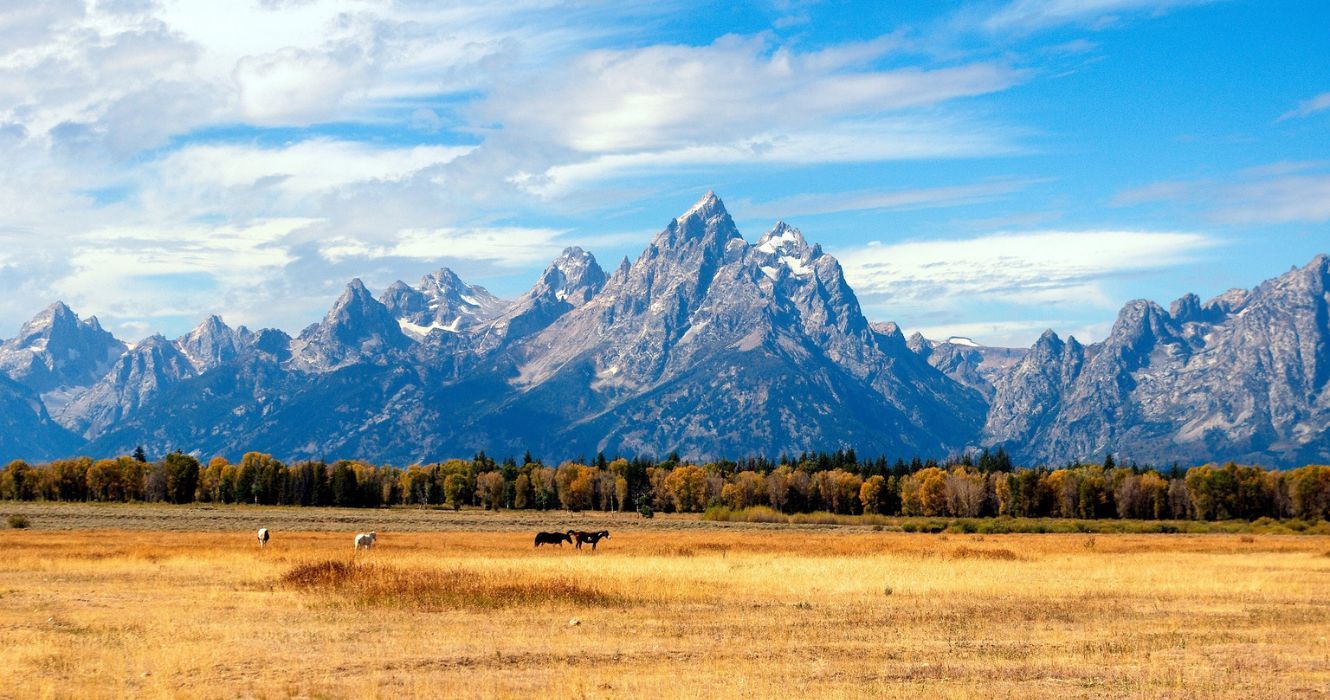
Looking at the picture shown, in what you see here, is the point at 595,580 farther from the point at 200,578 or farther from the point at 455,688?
the point at 455,688

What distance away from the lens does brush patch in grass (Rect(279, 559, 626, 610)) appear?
37.4m

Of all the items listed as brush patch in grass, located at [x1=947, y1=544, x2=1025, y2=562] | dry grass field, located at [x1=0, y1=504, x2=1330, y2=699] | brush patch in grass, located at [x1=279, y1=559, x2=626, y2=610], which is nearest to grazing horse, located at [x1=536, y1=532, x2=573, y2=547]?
dry grass field, located at [x1=0, y1=504, x2=1330, y2=699]

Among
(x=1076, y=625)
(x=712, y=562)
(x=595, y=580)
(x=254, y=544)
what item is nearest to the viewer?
(x=1076, y=625)

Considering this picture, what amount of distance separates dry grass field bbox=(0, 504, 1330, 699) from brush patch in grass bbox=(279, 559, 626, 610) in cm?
14

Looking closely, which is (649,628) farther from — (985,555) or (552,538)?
(552,538)

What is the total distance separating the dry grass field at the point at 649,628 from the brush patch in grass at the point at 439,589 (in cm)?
14

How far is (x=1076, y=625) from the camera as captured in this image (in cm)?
3466

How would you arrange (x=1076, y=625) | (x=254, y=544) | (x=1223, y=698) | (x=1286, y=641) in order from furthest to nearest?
(x=254, y=544), (x=1076, y=625), (x=1286, y=641), (x=1223, y=698)

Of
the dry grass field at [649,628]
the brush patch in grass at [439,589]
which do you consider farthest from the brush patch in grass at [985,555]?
the brush patch in grass at [439,589]

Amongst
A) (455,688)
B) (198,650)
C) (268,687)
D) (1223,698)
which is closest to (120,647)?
(198,650)

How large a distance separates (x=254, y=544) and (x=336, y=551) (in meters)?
12.0

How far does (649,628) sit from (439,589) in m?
9.56

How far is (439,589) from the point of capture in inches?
1540

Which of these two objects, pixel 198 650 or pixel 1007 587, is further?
pixel 1007 587
